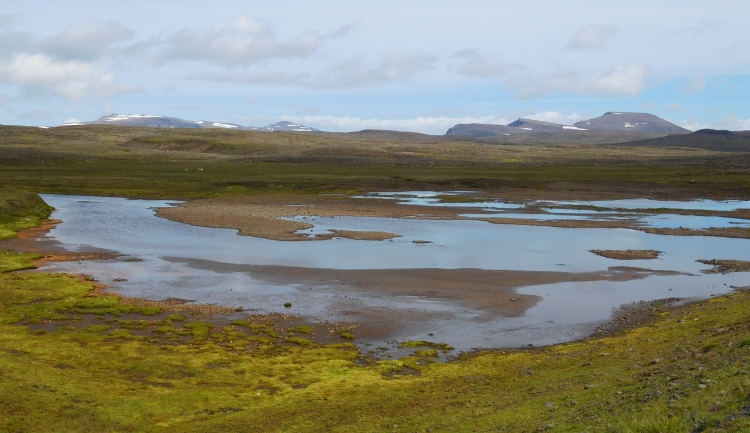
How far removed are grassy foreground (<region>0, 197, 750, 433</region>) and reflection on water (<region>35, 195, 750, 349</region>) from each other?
3.47m

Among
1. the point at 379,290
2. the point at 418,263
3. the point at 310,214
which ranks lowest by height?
the point at 379,290

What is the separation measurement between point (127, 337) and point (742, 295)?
2385 centimetres

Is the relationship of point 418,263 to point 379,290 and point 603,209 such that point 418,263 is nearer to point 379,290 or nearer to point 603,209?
point 379,290

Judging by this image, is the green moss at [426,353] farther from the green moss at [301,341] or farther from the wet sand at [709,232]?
the wet sand at [709,232]

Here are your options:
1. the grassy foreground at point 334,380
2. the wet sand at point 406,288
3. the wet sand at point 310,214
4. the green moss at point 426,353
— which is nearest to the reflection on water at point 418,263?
the wet sand at point 406,288

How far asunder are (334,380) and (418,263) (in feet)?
67.7

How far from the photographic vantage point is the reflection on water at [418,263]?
2731 cm

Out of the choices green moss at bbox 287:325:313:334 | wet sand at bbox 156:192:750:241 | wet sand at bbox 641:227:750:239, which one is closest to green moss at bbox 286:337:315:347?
green moss at bbox 287:325:313:334

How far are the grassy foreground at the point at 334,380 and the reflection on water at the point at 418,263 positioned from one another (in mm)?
3468

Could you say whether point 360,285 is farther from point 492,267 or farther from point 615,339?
point 615,339

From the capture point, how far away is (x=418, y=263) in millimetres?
39500

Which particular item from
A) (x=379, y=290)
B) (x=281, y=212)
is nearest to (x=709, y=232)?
(x=379, y=290)

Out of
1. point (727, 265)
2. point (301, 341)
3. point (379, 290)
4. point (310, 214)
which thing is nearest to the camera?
point (301, 341)

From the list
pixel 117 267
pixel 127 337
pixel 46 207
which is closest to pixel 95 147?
pixel 46 207
